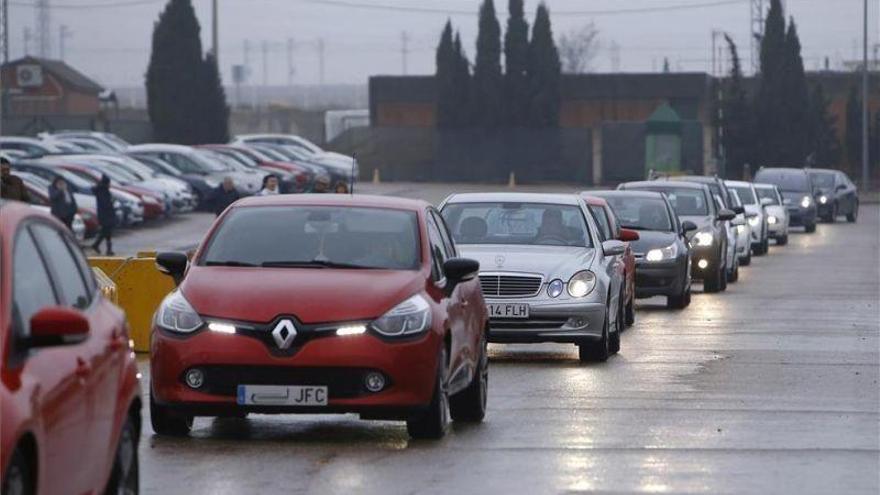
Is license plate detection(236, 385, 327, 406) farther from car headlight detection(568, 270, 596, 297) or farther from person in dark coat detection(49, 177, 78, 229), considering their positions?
person in dark coat detection(49, 177, 78, 229)

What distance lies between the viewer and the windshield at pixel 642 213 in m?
26.7

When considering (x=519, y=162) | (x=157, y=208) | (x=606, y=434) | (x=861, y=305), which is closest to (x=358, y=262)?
(x=606, y=434)

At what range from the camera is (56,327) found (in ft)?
22.5

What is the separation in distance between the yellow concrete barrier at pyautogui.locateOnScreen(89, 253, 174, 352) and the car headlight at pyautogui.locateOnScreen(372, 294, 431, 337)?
7.32 m

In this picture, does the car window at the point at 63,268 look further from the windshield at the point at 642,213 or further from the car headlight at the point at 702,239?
the car headlight at the point at 702,239

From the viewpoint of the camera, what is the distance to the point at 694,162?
75938 millimetres

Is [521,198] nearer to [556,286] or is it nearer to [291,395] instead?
[556,286]

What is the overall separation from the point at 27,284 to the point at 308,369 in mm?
4126

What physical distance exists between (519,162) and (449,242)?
68188 mm

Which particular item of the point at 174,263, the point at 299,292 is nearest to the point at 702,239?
the point at 174,263

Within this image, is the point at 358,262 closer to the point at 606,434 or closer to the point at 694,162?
the point at 606,434

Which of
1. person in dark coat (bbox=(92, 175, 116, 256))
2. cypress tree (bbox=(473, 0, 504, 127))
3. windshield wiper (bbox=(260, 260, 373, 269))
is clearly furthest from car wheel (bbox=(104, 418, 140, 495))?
cypress tree (bbox=(473, 0, 504, 127))

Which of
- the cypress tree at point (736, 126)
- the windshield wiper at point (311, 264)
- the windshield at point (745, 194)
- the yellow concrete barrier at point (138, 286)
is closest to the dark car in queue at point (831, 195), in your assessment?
the windshield at point (745, 194)

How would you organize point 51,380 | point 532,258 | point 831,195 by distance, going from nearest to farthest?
point 51,380
point 532,258
point 831,195
